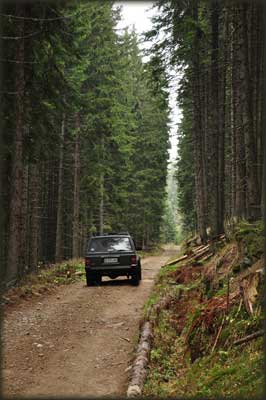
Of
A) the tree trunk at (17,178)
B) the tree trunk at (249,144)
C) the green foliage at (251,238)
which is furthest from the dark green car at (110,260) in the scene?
the green foliage at (251,238)

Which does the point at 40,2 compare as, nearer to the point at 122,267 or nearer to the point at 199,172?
the point at 122,267

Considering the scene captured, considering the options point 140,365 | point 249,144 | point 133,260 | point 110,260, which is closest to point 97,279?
point 110,260

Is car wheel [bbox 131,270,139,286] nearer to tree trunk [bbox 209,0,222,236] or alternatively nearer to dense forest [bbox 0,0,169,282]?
tree trunk [bbox 209,0,222,236]

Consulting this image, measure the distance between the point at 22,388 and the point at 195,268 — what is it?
8477 mm

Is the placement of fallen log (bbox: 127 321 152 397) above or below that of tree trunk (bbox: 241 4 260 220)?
below

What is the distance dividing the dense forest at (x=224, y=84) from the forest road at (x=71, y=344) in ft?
14.3

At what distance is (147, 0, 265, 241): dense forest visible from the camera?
417 inches

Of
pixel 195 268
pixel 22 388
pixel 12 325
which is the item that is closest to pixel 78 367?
pixel 22 388

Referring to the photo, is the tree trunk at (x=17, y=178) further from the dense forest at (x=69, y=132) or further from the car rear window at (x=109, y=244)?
the car rear window at (x=109, y=244)

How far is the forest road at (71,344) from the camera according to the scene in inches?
221

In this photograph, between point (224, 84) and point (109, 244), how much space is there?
8.42 m

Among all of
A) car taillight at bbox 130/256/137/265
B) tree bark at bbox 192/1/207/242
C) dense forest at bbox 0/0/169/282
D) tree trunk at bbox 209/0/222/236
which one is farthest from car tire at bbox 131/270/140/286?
tree bark at bbox 192/1/207/242

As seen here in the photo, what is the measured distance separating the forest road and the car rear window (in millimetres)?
2242

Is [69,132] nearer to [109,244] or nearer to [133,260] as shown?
[109,244]
